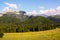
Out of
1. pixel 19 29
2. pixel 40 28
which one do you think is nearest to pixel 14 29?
pixel 19 29

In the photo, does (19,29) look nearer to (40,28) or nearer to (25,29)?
(25,29)

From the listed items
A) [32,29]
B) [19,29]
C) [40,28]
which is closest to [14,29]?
[19,29]

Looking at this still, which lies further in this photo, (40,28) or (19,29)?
(40,28)

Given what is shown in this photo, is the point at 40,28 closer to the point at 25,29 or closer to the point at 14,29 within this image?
the point at 25,29

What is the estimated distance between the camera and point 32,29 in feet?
367

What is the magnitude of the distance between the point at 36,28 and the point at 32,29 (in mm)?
4726

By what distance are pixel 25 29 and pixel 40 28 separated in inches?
534

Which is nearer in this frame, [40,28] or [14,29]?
[14,29]

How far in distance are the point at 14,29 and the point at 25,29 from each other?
8364 millimetres

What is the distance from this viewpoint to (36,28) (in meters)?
115

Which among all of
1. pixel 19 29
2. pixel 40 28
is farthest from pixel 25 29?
pixel 40 28

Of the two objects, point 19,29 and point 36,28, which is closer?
point 19,29

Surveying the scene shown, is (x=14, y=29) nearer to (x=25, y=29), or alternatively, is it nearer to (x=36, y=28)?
(x=25, y=29)

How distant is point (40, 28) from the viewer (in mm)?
114375
